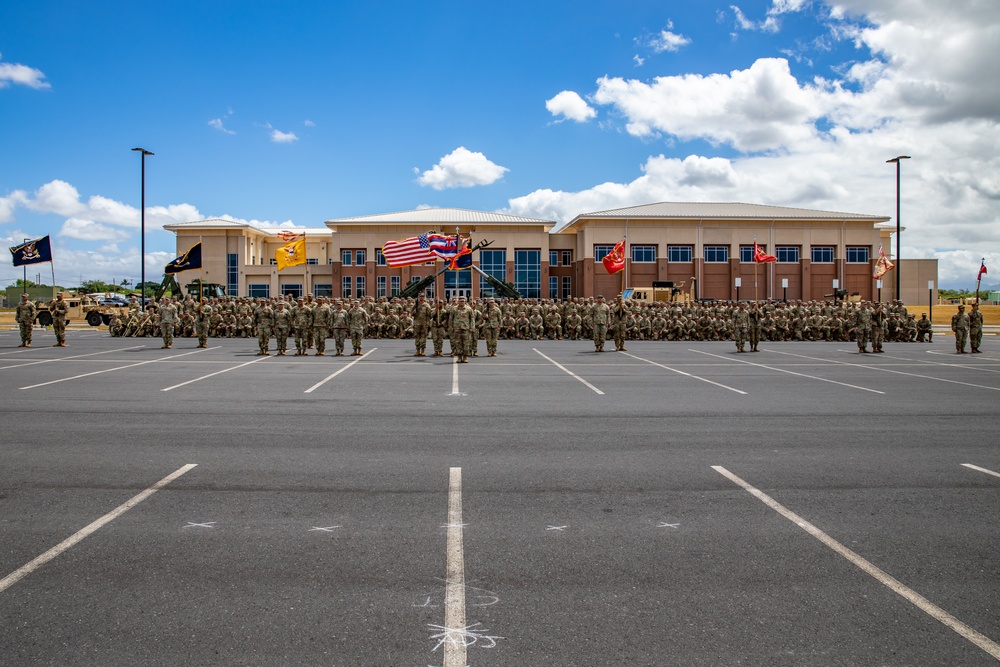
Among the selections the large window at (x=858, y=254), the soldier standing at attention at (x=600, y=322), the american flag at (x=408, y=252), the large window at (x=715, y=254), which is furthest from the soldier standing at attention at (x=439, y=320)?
the large window at (x=858, y=254)

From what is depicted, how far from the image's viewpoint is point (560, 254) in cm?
7025

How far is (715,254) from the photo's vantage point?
219ft

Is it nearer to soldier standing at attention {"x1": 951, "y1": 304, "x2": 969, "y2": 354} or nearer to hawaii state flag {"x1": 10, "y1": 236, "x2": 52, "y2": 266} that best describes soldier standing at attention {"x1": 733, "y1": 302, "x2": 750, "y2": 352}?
soldier standing at attention {"x1": 951, "y1": 304, "x2": 969, "y2": 354}

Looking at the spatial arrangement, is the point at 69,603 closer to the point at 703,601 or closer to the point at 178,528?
the point at 178,528

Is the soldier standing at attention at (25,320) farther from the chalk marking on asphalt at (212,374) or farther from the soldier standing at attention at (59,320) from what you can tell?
the chalk marking on asphalt at (212,374)

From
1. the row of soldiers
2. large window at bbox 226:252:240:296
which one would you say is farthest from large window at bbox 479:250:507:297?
the row of soldiers

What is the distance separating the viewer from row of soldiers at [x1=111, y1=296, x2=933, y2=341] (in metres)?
32.3

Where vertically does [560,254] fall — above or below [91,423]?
above

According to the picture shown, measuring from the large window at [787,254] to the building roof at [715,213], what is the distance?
3015 millimetres

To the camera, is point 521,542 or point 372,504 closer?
point 521,542

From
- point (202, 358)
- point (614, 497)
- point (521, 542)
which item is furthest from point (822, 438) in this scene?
point (202, 358)

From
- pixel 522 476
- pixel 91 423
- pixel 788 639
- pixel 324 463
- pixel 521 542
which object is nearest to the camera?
pixel 788 639

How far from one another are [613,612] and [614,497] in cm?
232

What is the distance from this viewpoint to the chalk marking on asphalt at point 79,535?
4.39 m
